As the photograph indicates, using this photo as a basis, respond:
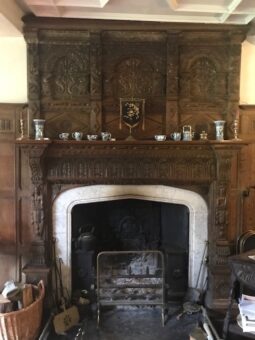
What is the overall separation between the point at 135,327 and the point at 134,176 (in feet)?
4.20

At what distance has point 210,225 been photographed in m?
3.55

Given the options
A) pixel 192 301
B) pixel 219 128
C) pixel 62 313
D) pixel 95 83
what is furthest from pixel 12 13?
pixel 192 301

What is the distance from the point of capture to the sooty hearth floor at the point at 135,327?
10.1 ft

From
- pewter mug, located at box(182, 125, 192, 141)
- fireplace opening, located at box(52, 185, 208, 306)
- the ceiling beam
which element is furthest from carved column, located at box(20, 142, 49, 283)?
pewter mug, located at box(182, 125, 192, 141)

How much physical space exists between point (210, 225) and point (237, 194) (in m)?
0.38

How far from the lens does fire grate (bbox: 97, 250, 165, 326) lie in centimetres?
338

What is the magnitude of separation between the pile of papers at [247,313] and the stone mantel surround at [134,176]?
32 centimetres

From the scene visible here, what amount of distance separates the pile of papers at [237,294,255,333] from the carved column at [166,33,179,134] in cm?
156

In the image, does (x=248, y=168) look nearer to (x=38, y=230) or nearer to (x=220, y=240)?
(x=220, y=240)

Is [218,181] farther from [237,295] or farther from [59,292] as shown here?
[59,292]

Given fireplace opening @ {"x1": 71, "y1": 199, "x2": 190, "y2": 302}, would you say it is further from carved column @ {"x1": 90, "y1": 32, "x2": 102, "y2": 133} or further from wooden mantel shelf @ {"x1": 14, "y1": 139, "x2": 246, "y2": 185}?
carved column @ {"x1": 90, "y1": 32, "x2": 102, "y2": 133}

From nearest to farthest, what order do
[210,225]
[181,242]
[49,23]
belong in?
[49,23]
[210,225]
[181,242]

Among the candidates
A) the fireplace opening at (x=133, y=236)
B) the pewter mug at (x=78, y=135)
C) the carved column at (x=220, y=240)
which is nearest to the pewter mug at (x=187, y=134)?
the carved column at (x=220, y=240)

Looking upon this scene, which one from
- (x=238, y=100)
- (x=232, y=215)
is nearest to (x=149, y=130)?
(x=238, y=100)
